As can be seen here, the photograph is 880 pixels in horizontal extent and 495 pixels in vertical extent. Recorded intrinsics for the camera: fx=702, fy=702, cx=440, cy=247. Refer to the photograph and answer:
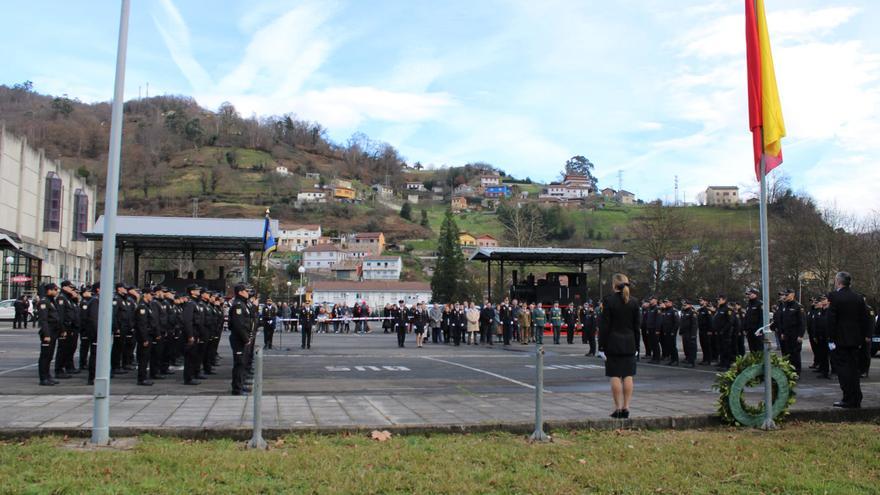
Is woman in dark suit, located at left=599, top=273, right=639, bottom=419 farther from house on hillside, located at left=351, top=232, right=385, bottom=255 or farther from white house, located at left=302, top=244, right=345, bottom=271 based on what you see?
house on hillside, located at left=351, top=232, right=385, bottom=255

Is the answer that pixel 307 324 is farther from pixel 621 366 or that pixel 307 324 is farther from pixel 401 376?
pixel 621 366

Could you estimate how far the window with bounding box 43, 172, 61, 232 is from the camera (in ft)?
217

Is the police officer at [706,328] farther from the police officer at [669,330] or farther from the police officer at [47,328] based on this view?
the police officer at [47,328]

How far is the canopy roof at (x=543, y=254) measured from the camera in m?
37.0

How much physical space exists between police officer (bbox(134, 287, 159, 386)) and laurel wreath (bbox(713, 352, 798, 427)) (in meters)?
9.99

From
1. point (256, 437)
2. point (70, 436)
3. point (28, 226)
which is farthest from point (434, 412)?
point (28, 226)

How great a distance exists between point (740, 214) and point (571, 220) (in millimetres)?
28767

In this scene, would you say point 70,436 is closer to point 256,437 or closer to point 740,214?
point 256,437

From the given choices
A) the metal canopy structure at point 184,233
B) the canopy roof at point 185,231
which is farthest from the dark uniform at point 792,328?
the metal canopy structure at point 184,233

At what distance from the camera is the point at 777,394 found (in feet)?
29.6

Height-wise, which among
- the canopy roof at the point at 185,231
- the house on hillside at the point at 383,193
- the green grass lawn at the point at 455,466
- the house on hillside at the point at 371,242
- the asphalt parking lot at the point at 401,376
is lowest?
the asphalt parking lot at the point at 401,376

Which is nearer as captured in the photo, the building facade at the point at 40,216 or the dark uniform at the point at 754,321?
the dark uniform at the point at 754,321

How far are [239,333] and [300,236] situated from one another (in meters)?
148

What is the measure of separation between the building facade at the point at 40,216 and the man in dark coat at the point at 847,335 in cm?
5029
